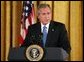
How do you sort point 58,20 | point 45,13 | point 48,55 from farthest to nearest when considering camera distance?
point 58,20, point 45,13, point 48,55

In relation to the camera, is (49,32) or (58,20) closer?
(49,32)

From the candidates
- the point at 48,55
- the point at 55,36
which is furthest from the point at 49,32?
the point at 48,55

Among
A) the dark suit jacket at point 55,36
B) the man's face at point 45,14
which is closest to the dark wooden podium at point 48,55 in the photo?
the dark suit jacket at point 55,36

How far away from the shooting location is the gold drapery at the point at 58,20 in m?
6.12

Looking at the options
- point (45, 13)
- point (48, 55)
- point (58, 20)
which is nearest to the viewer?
point (48, 55)

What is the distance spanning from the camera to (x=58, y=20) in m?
6.20

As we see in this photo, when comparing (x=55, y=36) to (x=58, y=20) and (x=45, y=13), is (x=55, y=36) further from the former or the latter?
(x=58, y=20)

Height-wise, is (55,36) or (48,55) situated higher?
(55,36)

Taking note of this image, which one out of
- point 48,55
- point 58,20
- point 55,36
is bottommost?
point 48,55

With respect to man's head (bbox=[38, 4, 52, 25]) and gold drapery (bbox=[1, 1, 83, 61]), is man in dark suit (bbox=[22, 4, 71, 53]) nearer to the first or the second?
man's head (bbox=[38, 4, 52, 25])

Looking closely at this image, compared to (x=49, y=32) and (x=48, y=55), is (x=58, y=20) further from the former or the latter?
(x=48, y=55)

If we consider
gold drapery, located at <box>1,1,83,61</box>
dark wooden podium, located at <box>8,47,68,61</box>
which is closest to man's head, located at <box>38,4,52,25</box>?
dark wooden podium, located at <box>8,47,68,61</box>

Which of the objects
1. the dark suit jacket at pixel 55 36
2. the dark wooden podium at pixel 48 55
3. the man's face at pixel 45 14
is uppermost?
the man's face at pixel 45 14

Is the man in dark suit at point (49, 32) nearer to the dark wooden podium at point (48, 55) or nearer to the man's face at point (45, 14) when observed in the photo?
the man's face at point (45, 14)
